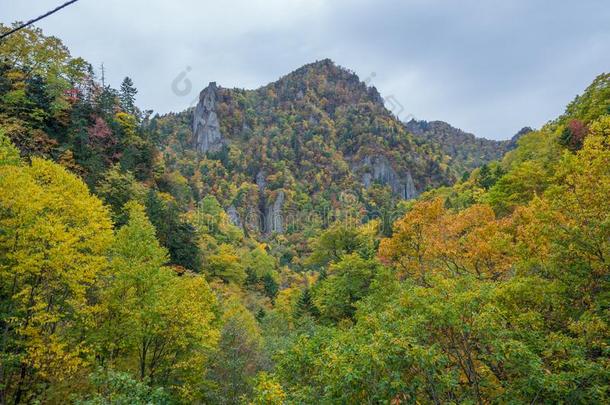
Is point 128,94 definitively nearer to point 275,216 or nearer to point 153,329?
point 153,329

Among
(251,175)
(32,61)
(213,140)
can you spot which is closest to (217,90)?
(213,140)

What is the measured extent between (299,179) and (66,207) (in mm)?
143677

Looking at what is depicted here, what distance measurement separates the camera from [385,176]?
16150cm

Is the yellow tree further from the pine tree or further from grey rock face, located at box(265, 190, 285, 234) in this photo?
grey rock face, located at box(265, 190, 285, 234)

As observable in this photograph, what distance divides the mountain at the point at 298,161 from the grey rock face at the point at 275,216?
333 mm

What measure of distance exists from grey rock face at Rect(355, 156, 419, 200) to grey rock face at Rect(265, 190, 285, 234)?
38.1m

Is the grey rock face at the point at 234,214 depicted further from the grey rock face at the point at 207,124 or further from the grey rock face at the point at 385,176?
the grey rock face at the point at 207,124

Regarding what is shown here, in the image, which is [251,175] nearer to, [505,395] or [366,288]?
[366,288]

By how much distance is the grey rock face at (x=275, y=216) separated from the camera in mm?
131875

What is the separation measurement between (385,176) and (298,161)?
35947mm

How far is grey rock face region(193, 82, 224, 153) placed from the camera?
18038 cm

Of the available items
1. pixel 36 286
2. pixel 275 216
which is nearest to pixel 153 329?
pixel 36 286

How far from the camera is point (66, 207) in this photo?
1490 cm

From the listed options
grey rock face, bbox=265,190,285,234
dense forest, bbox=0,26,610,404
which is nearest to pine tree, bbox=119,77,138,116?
dense forest, bbox=0,26,610,404
